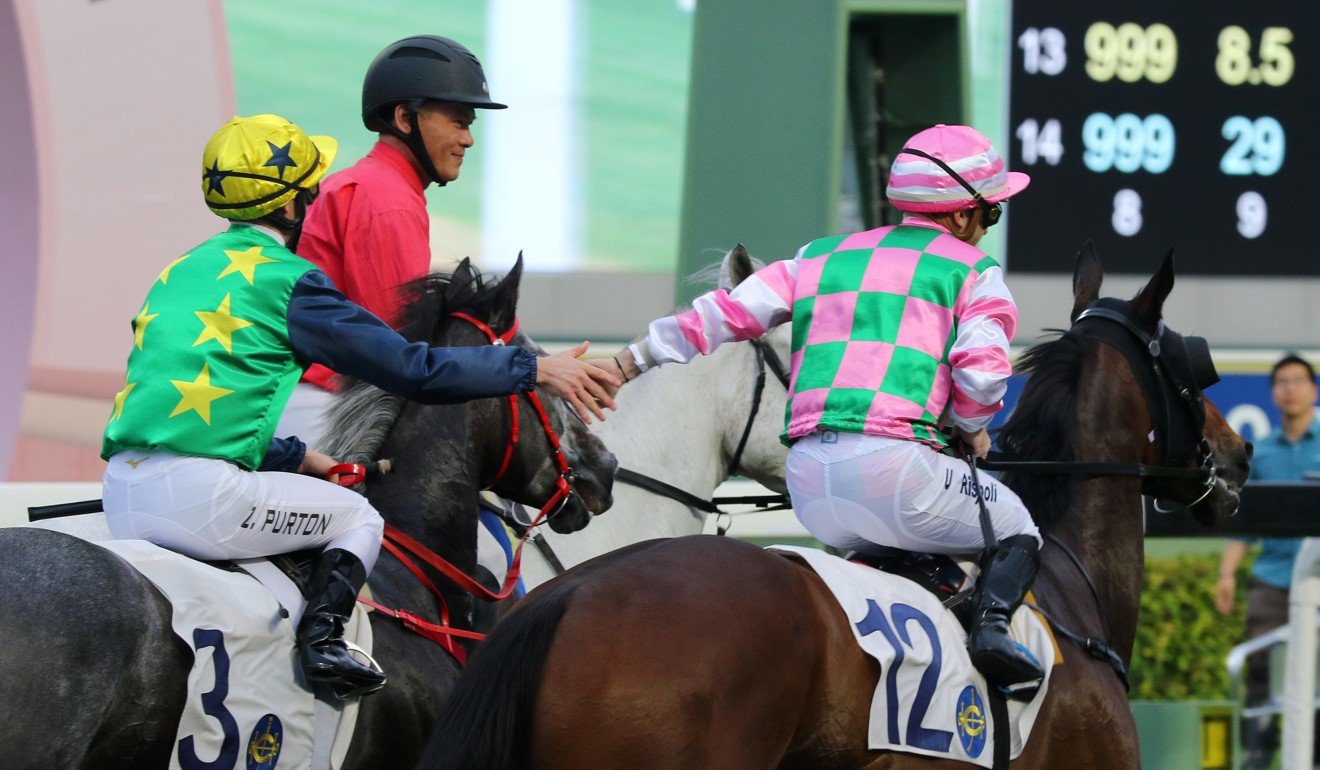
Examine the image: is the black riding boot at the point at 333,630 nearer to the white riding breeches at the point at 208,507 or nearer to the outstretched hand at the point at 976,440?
the white riding breeches at the point at 208,507

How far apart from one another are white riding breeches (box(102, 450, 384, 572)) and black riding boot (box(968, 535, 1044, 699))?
1235mm

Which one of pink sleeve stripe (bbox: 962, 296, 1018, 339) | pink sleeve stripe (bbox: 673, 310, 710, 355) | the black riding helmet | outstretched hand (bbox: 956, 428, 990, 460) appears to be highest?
the black riding helmet

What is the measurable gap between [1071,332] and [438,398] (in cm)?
157

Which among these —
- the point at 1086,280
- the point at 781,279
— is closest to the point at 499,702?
the point at 781,279

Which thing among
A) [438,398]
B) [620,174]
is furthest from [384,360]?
[620,174]

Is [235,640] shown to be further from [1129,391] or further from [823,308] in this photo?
[1129,391]

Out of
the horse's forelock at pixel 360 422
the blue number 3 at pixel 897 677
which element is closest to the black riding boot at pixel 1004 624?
the blue number 3 at pixel 897 677

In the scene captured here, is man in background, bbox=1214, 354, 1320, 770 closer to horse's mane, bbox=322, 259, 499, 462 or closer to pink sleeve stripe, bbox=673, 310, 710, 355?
pink sleeve stripe, bbox=673, 310, 710, 355

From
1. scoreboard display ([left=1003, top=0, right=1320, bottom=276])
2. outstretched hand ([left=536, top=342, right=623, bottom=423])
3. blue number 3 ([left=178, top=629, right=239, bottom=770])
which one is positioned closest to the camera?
blue number 3 ([left=178, top=629, right=239, bottom=770])

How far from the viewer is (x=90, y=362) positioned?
658cm

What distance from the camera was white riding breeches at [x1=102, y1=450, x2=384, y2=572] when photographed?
9.22 ft

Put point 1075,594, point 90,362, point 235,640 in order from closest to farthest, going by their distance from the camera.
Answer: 1. point 235,640
2. point 1075,594
3. point 90,362

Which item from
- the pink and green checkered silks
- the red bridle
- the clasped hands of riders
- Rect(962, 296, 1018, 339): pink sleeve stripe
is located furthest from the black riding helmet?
Rect(962, 296, 1018, 339): pink sleeve stripe

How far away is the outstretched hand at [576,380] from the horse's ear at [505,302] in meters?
0.19
